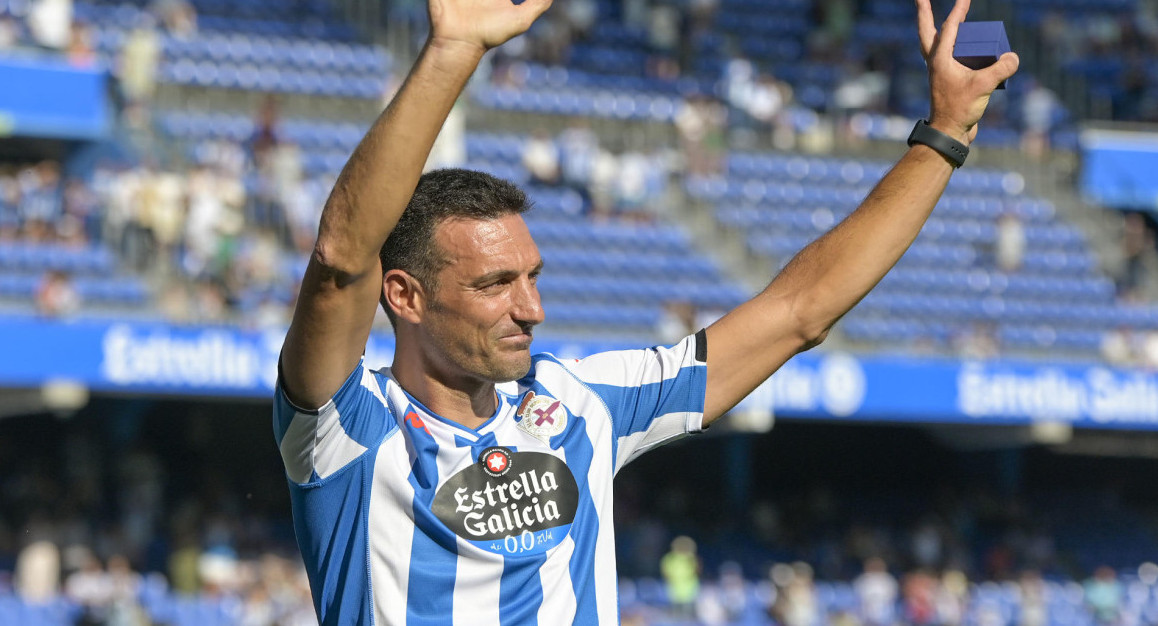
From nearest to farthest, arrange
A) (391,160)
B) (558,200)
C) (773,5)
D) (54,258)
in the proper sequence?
1. (391,160)
2. (54,258)
3. (558,200)
4. (773,5)

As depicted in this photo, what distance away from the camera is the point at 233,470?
1717 cm

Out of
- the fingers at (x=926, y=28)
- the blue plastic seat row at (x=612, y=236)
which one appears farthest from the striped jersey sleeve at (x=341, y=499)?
the blue plastic seat row at (x=612, y=236)

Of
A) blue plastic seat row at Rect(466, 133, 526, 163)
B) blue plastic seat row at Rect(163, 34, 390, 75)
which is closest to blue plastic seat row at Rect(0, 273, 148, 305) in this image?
blue plastic seat row at Rect(163, 34, 390, 75)

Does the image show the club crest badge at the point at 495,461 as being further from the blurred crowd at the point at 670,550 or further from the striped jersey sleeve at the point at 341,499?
the blurred crowd at the point at 670,550

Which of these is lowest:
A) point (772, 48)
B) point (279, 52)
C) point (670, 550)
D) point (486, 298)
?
point (670, 550)

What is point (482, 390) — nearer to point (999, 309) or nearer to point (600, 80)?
point (999, 309)

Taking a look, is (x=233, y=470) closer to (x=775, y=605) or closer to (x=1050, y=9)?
(x=775, y=605)

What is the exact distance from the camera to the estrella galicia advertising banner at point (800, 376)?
14.5 metres

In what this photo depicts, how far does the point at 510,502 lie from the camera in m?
3.01

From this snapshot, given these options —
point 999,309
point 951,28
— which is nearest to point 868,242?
point 951,28

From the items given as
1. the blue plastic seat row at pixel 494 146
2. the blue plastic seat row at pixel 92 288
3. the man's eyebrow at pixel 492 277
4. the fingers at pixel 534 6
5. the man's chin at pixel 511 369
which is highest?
the fingers at pixel 534 6

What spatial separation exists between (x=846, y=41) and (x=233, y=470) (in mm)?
11425

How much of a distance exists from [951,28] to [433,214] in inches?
44.1

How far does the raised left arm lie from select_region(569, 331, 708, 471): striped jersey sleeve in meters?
0.10
